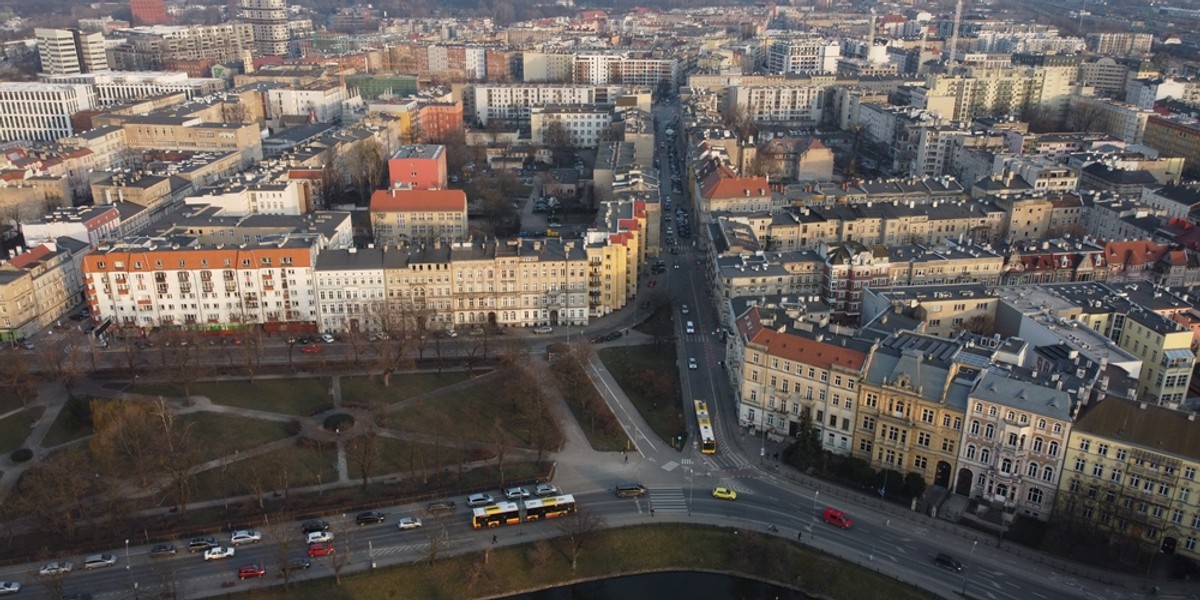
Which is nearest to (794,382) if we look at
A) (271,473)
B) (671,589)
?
(671,589)

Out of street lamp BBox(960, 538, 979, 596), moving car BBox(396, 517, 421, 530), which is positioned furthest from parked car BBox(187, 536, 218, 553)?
street lamp BBox(960, 538, 979, 596)

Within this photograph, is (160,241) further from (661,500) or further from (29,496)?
(661,500)

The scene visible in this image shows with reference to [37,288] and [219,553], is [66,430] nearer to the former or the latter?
[219,553]

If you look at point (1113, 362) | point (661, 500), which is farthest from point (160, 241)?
point (1113, 362)

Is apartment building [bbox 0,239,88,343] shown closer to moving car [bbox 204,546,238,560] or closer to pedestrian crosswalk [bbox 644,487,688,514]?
moving car [bbox 204,546,238,560]

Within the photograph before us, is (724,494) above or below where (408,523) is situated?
above

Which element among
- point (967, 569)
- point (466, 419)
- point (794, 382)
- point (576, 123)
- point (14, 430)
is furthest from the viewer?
point (576, 123)

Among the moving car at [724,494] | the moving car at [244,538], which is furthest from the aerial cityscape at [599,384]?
the moving car at [244,538]
